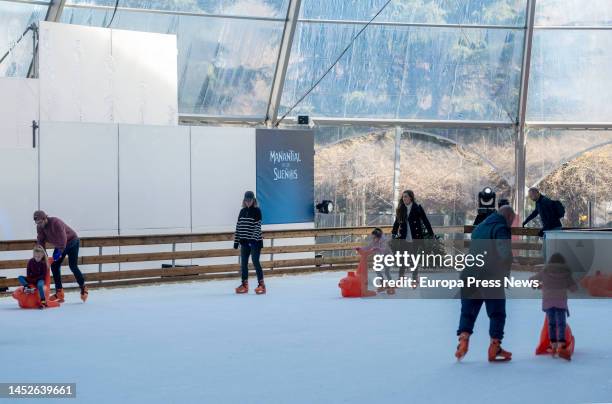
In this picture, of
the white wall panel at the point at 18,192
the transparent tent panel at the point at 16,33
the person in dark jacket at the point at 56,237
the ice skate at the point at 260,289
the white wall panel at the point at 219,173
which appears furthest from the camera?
the transparent tent panel at the point at 16,33

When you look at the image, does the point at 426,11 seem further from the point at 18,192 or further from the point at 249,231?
the point at 18,192

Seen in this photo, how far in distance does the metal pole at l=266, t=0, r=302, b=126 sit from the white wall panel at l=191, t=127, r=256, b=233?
9.11 ft

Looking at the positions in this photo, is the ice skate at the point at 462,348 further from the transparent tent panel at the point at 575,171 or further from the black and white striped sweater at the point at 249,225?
the transparent tent panel at the point at 575,171

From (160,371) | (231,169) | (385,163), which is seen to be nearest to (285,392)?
(160,371)

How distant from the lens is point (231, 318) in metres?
11.4

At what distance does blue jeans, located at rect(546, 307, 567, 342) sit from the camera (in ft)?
26.8

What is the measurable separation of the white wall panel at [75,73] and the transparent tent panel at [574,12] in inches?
357

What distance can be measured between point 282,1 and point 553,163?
6306mm

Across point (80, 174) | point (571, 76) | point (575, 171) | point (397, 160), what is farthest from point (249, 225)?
point (575, 171)

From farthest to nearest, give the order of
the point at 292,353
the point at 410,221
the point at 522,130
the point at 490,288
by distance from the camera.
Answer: the point at 522,130 < the point at 410,221 < the point at 292,353 < the point at 490,288

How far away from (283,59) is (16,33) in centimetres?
498

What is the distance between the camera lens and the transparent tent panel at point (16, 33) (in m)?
17.6

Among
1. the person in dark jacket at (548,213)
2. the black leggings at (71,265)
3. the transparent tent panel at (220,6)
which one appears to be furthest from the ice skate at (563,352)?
the transparent tent panel at (220,6)

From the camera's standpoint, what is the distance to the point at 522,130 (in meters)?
21.5
